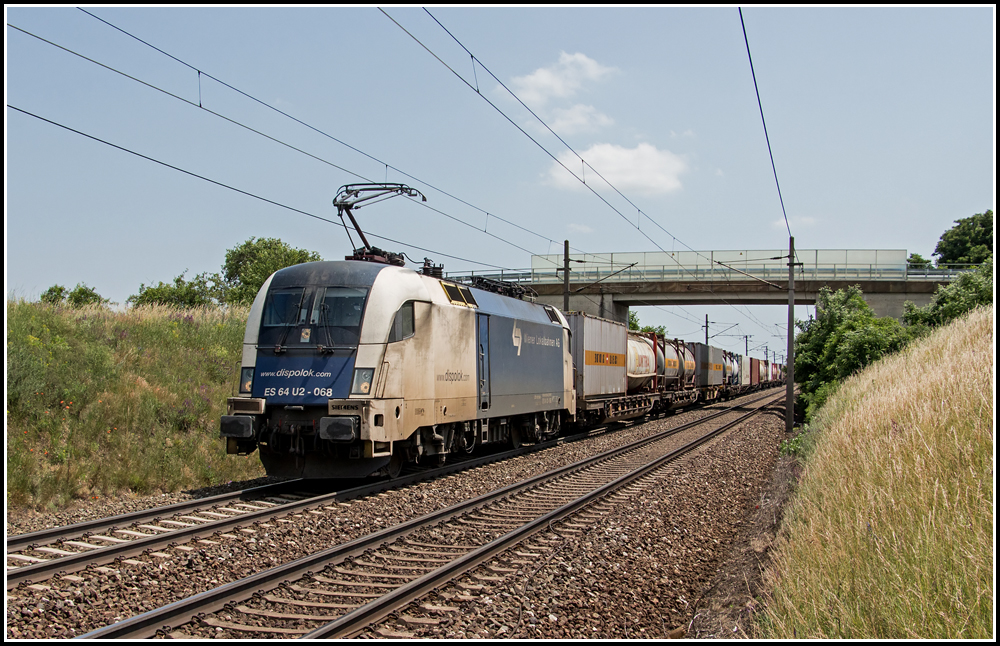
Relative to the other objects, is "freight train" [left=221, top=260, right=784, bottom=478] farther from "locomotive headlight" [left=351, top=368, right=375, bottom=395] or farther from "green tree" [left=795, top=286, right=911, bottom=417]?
"green tree" [left=795, top=286, right=911, bottom=417]

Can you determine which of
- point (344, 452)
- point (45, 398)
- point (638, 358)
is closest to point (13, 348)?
point (45, 398)

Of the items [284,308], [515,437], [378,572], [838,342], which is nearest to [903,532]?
[378,572]

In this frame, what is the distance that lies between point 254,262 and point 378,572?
62.6 metres

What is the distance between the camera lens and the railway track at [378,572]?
5.13 metres

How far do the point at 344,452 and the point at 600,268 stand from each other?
1270 inches

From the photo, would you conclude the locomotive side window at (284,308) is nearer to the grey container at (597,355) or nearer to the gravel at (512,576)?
the gravel at (512,576)

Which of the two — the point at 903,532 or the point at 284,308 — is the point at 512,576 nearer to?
the point at 903,532

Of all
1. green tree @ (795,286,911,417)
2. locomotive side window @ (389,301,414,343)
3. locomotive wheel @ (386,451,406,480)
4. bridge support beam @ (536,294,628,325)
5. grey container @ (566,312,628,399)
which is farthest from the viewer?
bridge support beam @ (536,294,628,325)

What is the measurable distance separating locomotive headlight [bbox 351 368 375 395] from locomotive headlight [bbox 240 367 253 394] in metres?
1.78

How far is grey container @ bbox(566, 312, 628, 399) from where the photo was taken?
68.5 ft

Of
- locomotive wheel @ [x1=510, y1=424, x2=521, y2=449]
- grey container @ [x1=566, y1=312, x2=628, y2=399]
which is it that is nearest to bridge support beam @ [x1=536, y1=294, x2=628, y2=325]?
grey container @ [x1=566, y1=312, x2=628, y2=399]

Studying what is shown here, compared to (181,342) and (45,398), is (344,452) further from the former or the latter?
(181,342)

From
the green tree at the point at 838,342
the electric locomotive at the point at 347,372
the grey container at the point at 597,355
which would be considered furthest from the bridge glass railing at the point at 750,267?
the electric locomotive at the point at 347,372

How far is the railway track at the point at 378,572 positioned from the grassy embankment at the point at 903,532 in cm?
277
